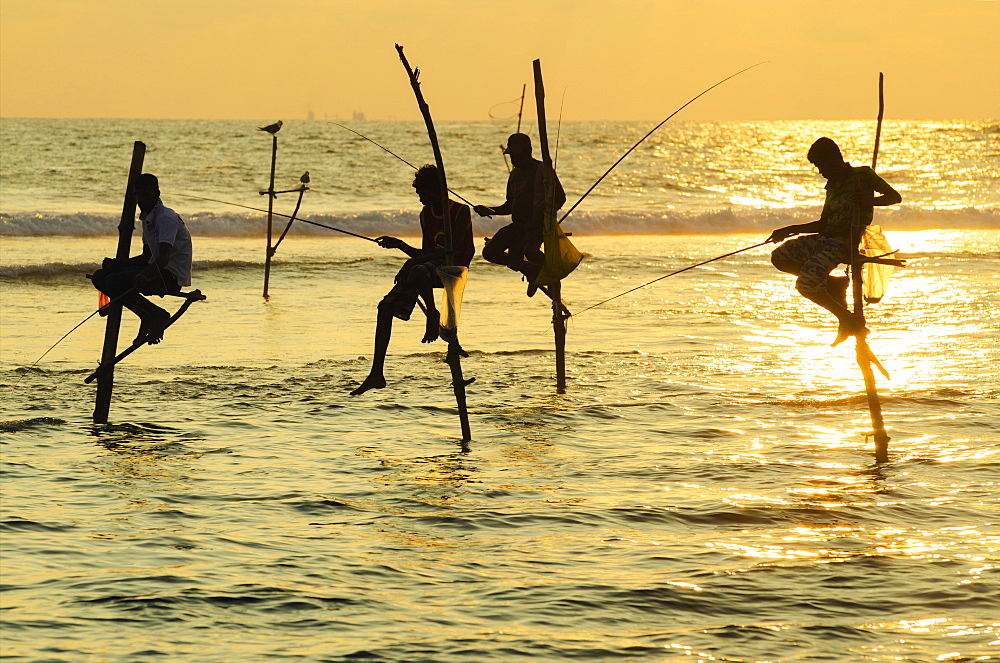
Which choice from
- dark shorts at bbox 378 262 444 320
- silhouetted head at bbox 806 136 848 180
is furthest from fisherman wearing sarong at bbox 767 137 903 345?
dark shorts at bbox 378 262 444 320

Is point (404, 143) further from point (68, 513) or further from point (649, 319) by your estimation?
point (68, 513)

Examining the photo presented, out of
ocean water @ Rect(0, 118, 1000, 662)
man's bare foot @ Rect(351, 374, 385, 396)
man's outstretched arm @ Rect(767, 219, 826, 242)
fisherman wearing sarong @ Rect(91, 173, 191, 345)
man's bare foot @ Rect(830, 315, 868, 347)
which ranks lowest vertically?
ocean water @ Rect(0, 118, 1000, 662)

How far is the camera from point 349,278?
21531 mm

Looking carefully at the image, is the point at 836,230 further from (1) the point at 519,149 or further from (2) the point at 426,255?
(2) the point at 426,255

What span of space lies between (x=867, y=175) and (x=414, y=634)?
14.8 ft

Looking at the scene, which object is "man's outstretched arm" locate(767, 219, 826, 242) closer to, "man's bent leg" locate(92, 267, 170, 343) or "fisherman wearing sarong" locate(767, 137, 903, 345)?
"fisherman wearing sarong" locate(767, 137, 903, 345)

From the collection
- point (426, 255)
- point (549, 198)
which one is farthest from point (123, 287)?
point (549, 198)

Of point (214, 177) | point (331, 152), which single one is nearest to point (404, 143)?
point (331, 152)

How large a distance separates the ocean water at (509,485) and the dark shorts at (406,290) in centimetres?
100

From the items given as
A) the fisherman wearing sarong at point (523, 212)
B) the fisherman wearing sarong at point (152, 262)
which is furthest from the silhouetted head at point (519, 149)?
the fisherman wearing sarong at point (152, 262)

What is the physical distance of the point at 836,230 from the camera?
8.19 m

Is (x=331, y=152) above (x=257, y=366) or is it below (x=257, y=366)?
above

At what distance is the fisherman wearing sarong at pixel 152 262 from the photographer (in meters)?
9.23

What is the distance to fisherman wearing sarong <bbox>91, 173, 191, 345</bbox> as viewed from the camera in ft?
30.3
